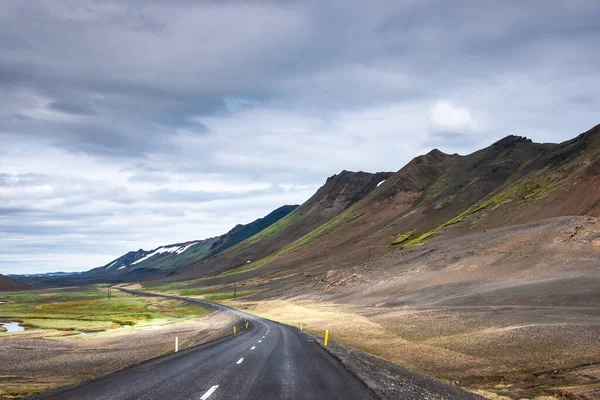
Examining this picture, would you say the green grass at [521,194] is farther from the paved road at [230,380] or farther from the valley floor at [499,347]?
the paved road at [230,380]

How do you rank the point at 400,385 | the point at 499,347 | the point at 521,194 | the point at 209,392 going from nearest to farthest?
1. the point at 209,392
2. the point at 400,385
3. the point at 499,347
4. the point at 521,194

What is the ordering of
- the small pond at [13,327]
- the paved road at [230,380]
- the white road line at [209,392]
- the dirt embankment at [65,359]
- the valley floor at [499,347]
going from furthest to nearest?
the small pond at [13,327] < the dirt embankment at [65,359] < the valley floor at [499,347] < the paved road at [230,380] < the white road line at [209,392]

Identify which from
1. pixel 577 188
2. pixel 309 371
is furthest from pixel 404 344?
pixel 577 188

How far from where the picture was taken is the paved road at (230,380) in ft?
53.0

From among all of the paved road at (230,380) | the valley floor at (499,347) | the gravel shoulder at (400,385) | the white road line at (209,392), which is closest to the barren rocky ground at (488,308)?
the valley floor at (499,347)

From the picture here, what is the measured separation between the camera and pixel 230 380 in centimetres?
1892

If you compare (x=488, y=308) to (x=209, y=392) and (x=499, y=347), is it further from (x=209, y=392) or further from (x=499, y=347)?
(x=209, y=392)

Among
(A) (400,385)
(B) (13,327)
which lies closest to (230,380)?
(A) (400,385)

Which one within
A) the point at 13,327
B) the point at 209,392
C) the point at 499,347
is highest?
the point at 209,392

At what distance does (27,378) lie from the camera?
2583 centimetres

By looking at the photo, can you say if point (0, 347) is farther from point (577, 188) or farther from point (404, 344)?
point (577, 188)

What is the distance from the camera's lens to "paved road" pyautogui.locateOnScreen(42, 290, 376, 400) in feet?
53.0

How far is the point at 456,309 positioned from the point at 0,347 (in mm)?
52523

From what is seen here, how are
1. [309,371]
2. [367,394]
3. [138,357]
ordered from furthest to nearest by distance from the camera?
[138,357] < [309,371] < [367,394]
